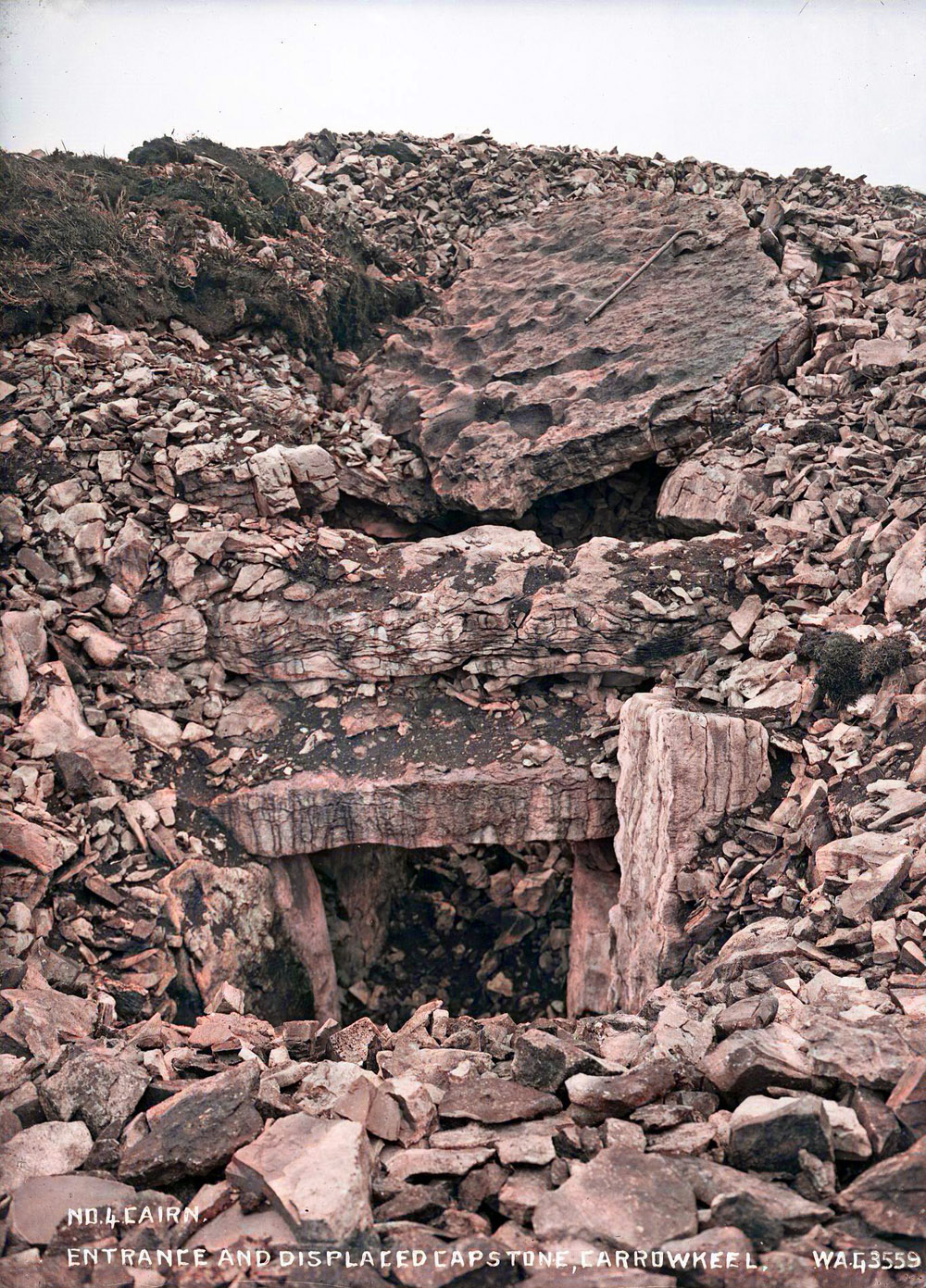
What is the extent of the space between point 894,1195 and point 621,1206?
49.2 inches

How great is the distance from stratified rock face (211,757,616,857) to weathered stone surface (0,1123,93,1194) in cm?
581

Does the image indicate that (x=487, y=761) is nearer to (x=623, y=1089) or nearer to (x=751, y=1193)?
(x=623, y=1089)

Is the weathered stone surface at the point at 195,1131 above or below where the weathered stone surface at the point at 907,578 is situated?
below

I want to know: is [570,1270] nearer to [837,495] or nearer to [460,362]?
[837,495]


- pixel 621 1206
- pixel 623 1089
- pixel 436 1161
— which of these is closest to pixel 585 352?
pixel 623 1089

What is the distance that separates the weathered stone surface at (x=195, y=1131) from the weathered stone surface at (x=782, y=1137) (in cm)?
266

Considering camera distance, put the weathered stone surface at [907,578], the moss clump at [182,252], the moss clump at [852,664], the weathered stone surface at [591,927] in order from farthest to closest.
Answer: the moss clump at [182,252] → the weathered stone surface at [591,927] → the weathered stone surface at [907,578] → the moss clump at [852,664]

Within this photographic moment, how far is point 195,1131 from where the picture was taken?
4602 mm

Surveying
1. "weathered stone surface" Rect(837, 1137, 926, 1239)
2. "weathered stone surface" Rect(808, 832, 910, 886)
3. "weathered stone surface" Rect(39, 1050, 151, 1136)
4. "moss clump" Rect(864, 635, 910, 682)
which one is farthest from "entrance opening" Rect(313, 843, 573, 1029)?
"weathered stone surface" Rect(837, 1137, 926, 1239)

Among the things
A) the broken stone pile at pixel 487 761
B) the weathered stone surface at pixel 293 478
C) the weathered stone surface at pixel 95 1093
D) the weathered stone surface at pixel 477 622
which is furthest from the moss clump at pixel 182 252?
the weathered stone surface at pixel 95 1093

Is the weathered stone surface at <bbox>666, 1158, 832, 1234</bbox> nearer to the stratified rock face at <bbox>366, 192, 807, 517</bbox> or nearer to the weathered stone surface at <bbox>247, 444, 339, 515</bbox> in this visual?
the weathered stone surface at <bbox>247, 444, 339, 515</bbox>

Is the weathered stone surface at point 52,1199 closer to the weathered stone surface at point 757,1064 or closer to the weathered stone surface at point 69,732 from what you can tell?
the weathered stone surface at point 757,1064

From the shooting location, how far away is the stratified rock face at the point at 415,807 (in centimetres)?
1072

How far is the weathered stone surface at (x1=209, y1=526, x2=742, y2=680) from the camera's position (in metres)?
11.3
